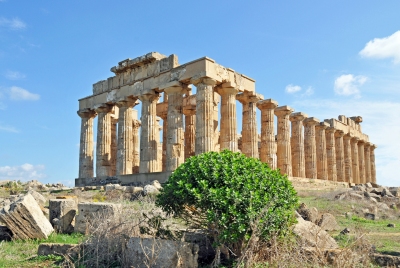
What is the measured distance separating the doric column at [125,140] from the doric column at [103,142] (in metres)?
1.94

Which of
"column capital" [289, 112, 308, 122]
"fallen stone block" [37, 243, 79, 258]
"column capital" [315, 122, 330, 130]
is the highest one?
"column capital" [289, 112, 308, 122]

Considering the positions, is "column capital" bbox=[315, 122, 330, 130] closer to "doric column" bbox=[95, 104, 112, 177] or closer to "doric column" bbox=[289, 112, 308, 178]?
"doric column" bbox=[289, 112, 308, 178]

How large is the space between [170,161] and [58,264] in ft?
52.8

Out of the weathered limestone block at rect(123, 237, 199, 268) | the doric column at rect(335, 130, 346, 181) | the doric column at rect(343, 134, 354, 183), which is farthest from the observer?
the doric column at rect(343, 134, 354, 183)

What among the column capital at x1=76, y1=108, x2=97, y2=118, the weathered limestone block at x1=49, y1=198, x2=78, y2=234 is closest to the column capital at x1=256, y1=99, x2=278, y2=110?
the column capital at x1=76, y1=108, x2=97, y2=118

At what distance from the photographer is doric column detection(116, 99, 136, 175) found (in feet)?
88.7

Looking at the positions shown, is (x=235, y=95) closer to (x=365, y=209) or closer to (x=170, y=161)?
(x=170, y=161)

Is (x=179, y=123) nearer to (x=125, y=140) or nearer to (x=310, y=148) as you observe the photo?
(x=125, y=140)

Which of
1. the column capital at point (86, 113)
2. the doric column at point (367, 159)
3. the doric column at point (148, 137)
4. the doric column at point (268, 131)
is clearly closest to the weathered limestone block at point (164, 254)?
A: the doric column at point (148, 137)

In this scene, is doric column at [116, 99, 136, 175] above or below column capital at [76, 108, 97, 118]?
below

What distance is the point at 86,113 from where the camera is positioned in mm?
30781

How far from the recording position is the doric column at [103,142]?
28938mm

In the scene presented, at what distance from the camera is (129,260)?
24.6 feet

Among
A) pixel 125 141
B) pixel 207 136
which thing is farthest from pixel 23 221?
pixel 125 141
